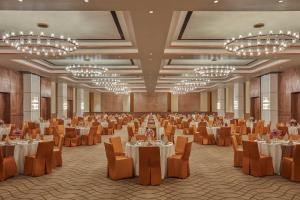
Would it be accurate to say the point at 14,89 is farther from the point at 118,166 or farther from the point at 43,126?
the point at 118,166

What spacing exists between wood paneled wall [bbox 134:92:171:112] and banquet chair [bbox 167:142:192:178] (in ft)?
110

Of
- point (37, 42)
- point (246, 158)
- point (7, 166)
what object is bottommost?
point (7, 166)

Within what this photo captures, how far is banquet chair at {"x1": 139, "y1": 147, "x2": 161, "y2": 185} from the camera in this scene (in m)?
6.43

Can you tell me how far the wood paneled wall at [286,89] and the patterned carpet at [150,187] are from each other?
32.4 ft

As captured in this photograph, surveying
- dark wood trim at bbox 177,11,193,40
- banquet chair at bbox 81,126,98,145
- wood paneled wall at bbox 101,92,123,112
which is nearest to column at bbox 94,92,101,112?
wood paneled wall at bbox 101,92,123,112

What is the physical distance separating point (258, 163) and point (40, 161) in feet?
15.9

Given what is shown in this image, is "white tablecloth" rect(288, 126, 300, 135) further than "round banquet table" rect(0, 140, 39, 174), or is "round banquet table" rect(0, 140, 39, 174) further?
"white tablecloth" rect(288, 126, 300, 135)

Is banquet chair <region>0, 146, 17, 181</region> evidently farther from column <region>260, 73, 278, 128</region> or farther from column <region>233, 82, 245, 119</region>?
column <region>233, 82, 245, 119</region>

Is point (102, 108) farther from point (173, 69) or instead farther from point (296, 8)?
point (296, 8)

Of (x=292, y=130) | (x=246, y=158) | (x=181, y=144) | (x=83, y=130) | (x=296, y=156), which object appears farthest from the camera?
(x=292, y=130)

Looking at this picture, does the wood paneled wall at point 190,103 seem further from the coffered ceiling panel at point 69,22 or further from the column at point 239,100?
the coffered ceiling panel at point 69,22

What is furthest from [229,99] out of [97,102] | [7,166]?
[7,166]

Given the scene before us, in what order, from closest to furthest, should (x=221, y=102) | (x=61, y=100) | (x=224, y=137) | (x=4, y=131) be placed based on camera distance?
1. (x=224, y=137)
2. (x=4, y=131)
3. (x=61, y=100)
4. (x=221, y=102)

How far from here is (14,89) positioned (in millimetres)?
16938
